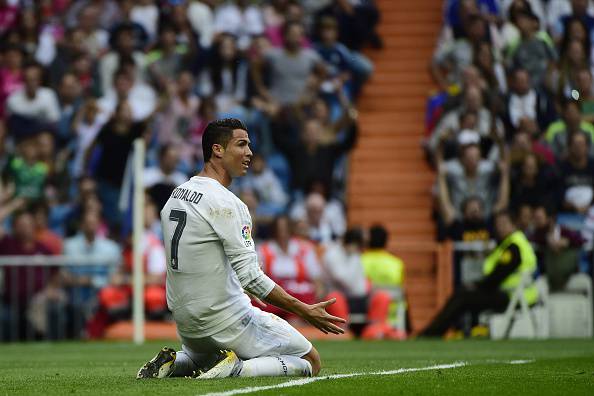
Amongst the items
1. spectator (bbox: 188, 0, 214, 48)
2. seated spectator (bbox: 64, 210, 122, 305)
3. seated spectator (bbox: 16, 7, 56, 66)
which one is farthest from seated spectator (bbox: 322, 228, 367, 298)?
seated spectator (bbox: 16, 7, 56, 66)

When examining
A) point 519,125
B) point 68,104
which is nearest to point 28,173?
point 68,104

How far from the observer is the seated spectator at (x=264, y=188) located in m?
21.2

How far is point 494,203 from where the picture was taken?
66.5 feet

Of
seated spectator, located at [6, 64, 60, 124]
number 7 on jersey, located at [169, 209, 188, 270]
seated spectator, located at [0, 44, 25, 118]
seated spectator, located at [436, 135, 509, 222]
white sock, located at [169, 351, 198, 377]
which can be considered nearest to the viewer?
number 7 on jersey, located at [169, 209, 188, 270]

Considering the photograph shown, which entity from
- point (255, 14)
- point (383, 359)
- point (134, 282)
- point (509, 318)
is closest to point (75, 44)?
point (255, 14)

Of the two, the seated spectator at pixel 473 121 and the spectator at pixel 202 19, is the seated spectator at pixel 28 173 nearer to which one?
the spectator at pixel 202 19

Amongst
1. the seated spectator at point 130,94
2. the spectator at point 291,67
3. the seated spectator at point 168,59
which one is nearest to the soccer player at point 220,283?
the spectator at point 291,67

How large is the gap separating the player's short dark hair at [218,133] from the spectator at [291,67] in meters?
12.7

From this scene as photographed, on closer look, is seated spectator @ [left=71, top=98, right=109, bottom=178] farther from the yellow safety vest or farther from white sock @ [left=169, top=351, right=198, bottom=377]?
white sock @ [left=169, top=351, right=198, bottom=377]

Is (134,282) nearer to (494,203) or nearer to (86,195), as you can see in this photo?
(86,195)

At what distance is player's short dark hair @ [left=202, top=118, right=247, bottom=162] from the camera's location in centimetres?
938

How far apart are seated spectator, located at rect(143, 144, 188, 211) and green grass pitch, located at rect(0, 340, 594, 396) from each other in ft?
13.8

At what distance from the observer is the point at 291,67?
2222 centimetres

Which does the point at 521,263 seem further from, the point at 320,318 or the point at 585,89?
the point at 320,318
